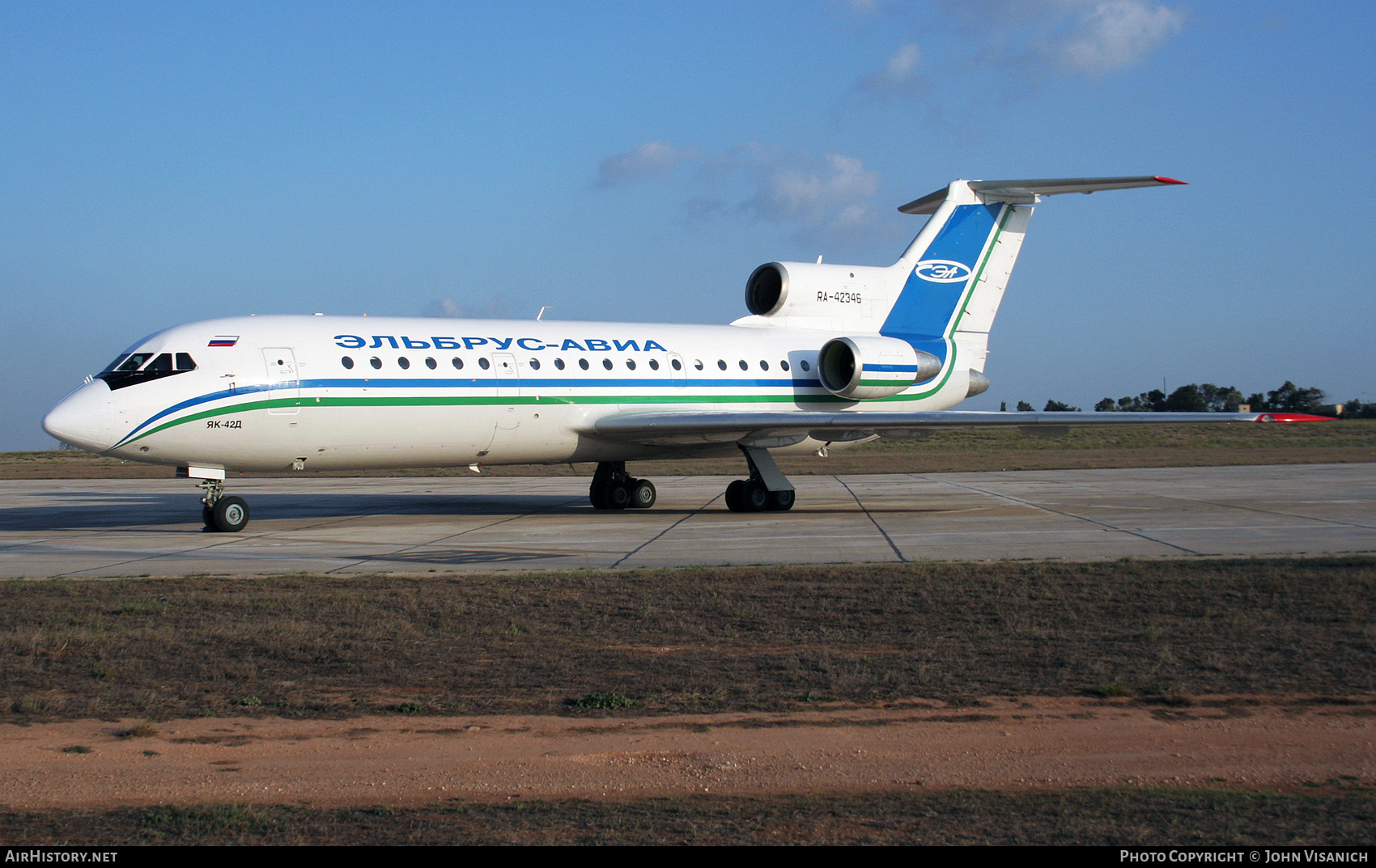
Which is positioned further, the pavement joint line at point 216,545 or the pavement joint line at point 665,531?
the pavement joint line at point 665,531

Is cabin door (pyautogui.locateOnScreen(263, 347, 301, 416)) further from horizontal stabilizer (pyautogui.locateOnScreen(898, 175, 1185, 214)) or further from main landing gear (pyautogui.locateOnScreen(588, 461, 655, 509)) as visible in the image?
horizontal stabilizer (pyautogui.locateOnScreen(898, 175, 1185, 214))

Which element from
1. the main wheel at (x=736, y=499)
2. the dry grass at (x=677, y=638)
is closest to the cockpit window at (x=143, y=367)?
the dry grass at (x=677, y=638)

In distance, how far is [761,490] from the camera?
21.2 m

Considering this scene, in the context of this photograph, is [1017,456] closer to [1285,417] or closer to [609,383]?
[1285,417]

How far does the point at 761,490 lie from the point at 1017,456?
29733mm

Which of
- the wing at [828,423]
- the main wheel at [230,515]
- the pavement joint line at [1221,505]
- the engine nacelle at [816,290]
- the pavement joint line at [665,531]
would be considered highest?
the engine nacelle at [816,290]

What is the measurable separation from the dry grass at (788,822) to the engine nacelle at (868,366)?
57.1ft

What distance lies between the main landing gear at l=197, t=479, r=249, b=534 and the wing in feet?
20.6

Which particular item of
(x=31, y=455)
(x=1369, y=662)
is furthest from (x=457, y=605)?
(x=31, y=455)

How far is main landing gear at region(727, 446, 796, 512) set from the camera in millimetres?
21094

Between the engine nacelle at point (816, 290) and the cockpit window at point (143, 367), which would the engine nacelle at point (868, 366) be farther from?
the cockpit window at point (143, 367)

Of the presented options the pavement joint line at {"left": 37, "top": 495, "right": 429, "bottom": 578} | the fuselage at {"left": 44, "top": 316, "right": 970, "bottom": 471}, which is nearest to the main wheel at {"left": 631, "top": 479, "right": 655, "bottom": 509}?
the fuselage at {"left": 44, "top": 316, "right": 970, "bottom": 471}

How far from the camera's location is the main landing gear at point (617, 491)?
22.2 metres

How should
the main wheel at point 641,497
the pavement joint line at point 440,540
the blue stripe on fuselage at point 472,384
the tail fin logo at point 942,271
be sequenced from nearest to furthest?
the pavement joint line at point 440,540
the blue stripe on fuselage at point 472,384
the main wheel at point 641,497
the tail fin logo at point 942,271
